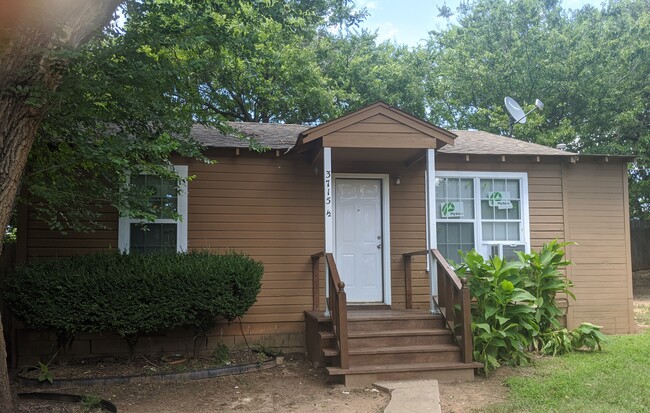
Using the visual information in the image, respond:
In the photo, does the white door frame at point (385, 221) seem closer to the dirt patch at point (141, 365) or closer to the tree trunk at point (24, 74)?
the dirt patch at point (141, 365)

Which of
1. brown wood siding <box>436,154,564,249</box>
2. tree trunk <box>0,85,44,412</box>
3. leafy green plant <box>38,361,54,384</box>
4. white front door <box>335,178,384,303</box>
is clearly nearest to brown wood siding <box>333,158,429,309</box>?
white front door <box>335,178,384,303</box>

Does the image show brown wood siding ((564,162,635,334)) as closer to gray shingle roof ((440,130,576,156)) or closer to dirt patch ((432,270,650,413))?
gray shingle roof ((440,130,576,156))

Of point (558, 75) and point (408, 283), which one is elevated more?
point (558, 75)

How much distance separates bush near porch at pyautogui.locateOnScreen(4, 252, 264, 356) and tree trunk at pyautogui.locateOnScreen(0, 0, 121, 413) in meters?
1.57

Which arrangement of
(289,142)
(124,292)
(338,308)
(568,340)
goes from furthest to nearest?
(289,142), (568,340), (124,292), (338,308)

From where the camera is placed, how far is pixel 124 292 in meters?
6.16

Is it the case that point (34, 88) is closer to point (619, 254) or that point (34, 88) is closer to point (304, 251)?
point (304, 251)

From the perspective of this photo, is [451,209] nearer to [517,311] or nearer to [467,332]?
[517,311]

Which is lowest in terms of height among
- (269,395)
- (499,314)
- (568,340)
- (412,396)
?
(269,395)

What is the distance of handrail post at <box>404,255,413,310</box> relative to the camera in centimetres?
775

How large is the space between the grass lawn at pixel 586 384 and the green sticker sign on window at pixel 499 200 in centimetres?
245

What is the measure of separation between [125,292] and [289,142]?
3267mm

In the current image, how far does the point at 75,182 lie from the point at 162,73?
1.68 meters

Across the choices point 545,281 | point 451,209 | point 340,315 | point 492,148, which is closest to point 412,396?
point 340,315
